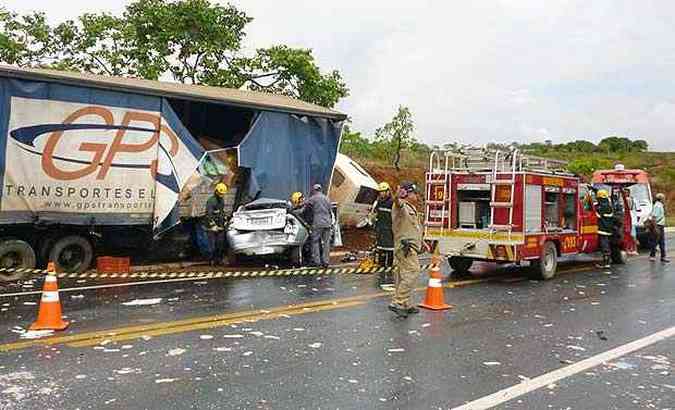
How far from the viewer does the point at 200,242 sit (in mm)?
14016

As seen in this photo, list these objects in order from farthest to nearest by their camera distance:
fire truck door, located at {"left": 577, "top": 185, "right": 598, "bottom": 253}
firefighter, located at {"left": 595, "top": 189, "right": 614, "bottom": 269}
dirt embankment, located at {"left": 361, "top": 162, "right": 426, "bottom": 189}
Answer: dirt embankment, located at {"left": 361, "top": 162, "right": 426, "bottom": 189} < firefighter, located at {"left": 595, "top": 189, "right": 614, "bottom": 269} < fire truck door, located at {"left": 577, "top": 185, "right": 598, "bottom": 253}

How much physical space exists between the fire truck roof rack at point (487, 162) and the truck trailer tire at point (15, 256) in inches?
290

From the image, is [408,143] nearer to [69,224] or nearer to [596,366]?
[69,224]

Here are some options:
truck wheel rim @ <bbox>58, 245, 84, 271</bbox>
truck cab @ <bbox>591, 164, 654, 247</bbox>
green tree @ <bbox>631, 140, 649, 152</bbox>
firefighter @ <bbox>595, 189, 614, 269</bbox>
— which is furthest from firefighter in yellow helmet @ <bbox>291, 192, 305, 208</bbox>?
green tree @ <bbox>631, 140, 649, 152</bbox>

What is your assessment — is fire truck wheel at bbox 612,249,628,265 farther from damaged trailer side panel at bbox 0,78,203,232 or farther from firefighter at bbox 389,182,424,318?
damaged trailer side panel at bbox 0,78,203,232

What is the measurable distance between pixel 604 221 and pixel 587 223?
0.87m

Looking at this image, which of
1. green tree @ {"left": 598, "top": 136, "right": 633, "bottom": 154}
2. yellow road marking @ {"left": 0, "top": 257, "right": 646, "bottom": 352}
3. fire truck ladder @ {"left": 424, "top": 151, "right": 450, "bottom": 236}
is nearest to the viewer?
yellow road marking @ {"left": 0, "top": 257, "right": 646, "bottom": 352}

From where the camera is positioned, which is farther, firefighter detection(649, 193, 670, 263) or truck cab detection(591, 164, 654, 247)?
truck cab detection(591, 164, 654, 247)

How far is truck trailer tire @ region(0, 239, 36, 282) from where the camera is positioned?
11.1m

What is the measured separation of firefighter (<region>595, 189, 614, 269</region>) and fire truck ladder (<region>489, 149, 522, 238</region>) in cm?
338

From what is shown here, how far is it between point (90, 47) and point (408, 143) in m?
14.4

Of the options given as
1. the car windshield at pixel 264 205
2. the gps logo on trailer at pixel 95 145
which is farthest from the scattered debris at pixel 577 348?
the gps logo on trailer at pixel 95 145

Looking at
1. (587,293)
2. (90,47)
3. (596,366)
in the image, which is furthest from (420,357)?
(90,47)

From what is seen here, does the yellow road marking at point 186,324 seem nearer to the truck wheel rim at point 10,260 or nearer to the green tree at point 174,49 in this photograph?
the truck wheel rim at point 10,260
